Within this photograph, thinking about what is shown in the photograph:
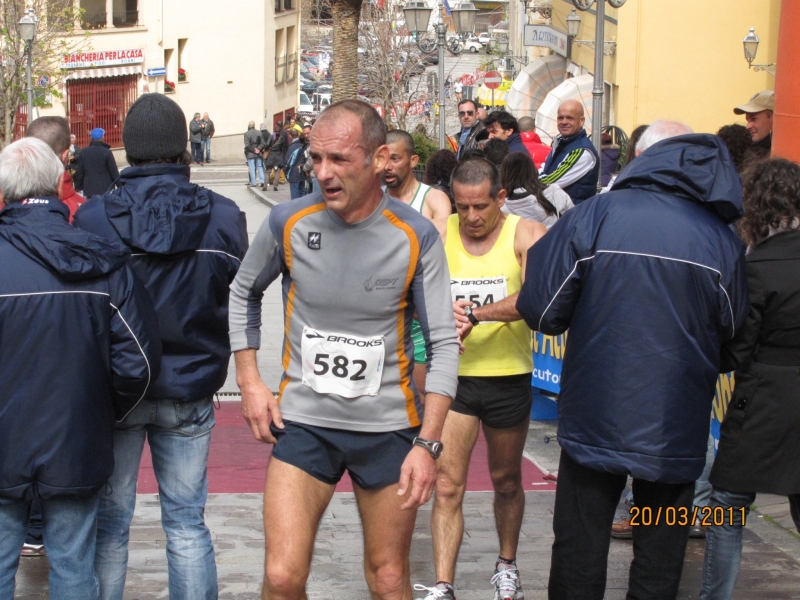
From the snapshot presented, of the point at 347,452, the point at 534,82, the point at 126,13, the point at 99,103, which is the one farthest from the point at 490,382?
the point at 126,13

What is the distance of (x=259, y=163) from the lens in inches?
1246

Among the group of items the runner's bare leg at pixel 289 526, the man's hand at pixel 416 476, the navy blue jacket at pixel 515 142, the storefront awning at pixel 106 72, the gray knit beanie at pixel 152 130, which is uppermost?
the storefront awning at pixel 106 72

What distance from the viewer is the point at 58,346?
3.66 metres

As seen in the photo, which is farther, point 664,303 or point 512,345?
point 512,345

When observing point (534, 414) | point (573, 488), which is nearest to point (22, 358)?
point (573, 488)

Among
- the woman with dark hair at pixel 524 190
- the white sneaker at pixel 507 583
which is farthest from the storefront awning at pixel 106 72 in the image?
the white sneaker at pixel 507 583

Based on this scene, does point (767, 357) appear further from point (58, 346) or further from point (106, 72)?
point (106, 72)

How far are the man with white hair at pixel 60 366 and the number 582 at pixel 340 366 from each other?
23.1 inches

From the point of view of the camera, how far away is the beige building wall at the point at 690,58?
23.0 metres

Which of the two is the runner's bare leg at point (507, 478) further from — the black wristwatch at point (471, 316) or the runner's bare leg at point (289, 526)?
the runner's bare leg at point (289, 526)

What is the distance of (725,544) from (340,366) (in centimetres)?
172

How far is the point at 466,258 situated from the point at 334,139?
1583 millimetres

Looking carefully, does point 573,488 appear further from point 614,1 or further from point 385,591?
point 614,1

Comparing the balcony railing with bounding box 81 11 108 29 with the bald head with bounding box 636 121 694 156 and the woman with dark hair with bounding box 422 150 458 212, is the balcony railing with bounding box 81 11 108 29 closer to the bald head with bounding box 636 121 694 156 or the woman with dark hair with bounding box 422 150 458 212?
the woman with dark hair with bounding box 422 150 458 212
